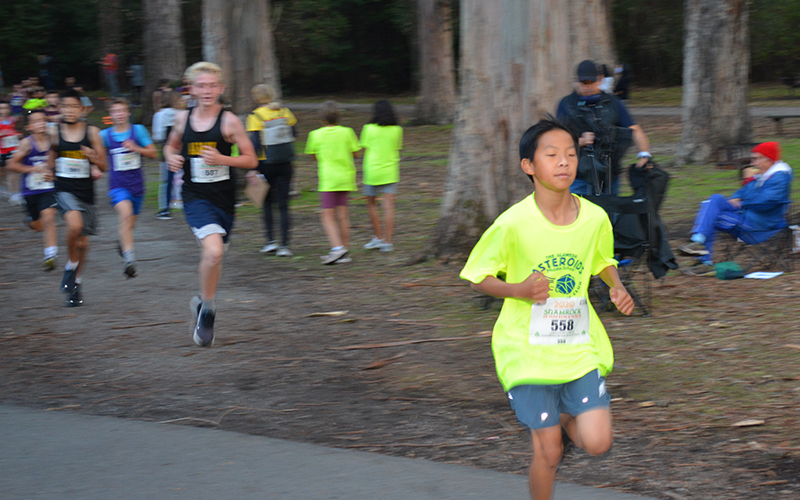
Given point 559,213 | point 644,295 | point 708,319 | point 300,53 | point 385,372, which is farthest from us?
point 300,53

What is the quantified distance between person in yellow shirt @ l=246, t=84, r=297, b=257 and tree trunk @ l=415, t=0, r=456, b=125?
14.3m

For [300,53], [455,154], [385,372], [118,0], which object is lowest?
[385,372]

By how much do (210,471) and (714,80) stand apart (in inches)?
566

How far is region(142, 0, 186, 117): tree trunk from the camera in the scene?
26.7 metres

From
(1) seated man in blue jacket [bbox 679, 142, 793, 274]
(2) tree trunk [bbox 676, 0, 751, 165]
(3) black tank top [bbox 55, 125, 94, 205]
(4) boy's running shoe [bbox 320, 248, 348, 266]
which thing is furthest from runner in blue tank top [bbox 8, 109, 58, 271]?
(2) tree trunk [bbox 676, 0, 751, 165]

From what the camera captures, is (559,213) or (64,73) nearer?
(559,213)

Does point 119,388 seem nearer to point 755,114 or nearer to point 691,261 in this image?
point 691,261

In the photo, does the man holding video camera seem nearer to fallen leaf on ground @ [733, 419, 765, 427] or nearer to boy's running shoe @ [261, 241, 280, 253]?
fallen leaf on ground @ [733, 419, 765, 427]

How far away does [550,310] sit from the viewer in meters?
3.64

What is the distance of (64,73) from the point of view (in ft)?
159

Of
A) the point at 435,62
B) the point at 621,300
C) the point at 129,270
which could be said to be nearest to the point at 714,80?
the point at 435,62

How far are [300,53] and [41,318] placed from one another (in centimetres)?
3321

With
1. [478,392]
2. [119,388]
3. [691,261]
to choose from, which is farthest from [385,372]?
[691,261]

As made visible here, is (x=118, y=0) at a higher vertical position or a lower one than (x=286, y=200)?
higher
